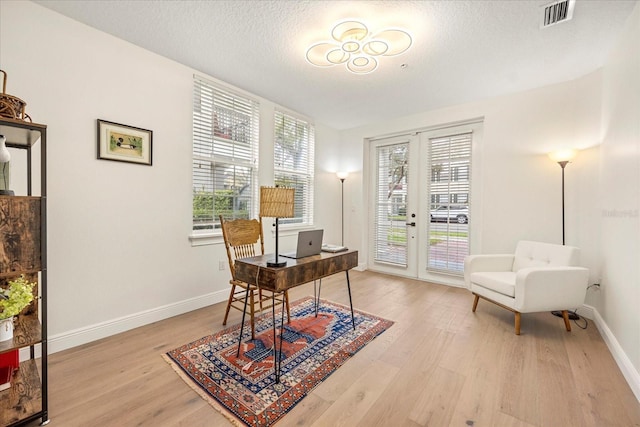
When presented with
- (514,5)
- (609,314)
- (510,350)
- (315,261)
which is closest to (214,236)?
(315,261)

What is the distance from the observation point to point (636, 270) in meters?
1.87

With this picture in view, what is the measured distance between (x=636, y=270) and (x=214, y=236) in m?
3.55

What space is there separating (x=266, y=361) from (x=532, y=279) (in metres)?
2.33

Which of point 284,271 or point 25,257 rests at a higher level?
point 25,257

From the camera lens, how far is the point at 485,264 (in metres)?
3.10

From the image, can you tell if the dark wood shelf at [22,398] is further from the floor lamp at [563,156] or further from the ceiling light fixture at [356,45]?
the floor lamp at [563,156]

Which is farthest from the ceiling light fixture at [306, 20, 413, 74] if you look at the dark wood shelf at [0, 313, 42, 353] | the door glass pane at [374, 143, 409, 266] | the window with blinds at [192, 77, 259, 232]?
the dark wood shelf at [0, 313, 42, 353]

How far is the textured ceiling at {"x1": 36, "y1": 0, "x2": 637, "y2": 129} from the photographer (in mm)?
2000

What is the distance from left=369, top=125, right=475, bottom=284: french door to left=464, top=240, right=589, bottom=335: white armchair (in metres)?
0.83

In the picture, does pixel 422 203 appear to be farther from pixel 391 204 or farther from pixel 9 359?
pixel 9 359

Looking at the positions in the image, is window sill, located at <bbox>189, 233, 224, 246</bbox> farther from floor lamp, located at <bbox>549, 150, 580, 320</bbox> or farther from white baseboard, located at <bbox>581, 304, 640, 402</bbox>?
floor lamp, located at <bbox>549, 150, 580, 320</bbox>

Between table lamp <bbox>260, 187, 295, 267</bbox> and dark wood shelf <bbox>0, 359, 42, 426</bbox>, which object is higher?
table lamp <bbox>260, 187, 295, 267</bbox>

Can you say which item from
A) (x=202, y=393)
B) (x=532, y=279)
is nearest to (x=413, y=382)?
(x=202, y=393)

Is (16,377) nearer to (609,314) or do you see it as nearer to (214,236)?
(214,236)
